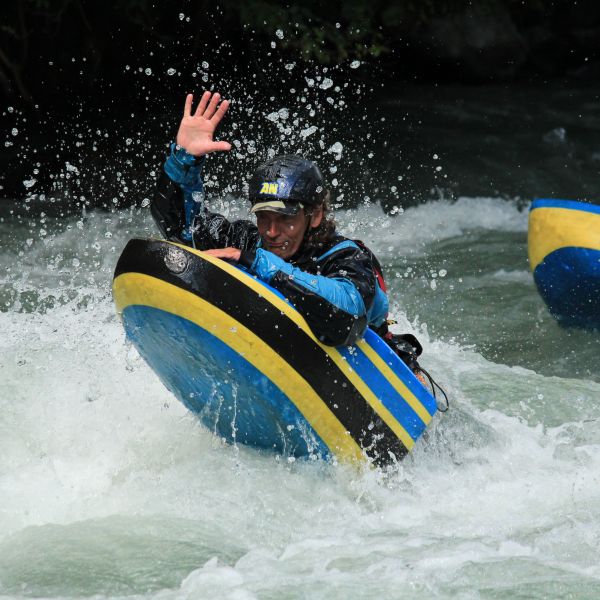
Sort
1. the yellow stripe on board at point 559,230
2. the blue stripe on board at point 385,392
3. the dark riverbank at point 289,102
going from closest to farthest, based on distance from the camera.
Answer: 1. the blue stripe on board at point 385,392
2. the yellow stripe on board at point 559,230
3. the dark riverbank at point 289,102

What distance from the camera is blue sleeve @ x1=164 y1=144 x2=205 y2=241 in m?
3.89

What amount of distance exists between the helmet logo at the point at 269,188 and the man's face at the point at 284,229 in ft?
0.22

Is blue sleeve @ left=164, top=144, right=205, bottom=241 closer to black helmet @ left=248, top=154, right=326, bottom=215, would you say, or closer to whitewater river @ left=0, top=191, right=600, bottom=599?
black helmet @ left=248, top=154, right=326, bottom=215

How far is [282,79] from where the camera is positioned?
32.7 ft

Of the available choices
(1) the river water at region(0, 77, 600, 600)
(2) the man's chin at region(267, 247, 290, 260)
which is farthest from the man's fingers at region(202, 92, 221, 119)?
(1) the river water at region(0, 77, 600, 600)

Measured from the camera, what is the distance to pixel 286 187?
3.68 m

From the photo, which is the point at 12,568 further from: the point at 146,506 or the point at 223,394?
the point at 223,394

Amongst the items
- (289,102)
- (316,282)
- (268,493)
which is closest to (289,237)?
A: (316,282)

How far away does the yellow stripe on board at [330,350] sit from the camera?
3400 mm

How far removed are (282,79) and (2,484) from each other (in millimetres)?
6896

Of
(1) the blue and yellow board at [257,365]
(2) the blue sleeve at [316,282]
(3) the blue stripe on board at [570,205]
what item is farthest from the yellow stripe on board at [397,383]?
(3) the blue stripe on board at [570,205]

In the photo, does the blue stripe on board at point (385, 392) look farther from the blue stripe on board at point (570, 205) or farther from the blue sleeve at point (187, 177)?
the blue stripe on board at point (570, 205)

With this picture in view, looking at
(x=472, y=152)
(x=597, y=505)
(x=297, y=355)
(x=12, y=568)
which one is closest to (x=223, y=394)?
(x=297, y=355)

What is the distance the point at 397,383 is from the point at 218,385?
2.05 ft
